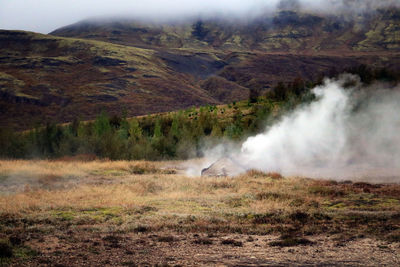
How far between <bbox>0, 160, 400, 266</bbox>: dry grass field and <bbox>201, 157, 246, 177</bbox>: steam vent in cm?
293

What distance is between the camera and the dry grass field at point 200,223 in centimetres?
1184

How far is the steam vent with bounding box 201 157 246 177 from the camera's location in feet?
102

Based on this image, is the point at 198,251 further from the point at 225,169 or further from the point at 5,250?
the point at 225,169

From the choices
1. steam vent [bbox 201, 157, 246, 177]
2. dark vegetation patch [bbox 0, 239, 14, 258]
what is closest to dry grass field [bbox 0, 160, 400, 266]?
dark vegetation patch [bbox 0, 239, 14, 258]

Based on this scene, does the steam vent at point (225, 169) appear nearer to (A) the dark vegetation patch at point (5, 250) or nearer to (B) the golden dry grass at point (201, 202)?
(B) the golden dry grass at point (201, 202)

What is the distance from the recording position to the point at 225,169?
104 feet

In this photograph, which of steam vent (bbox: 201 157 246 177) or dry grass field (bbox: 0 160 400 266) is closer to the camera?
dry grass field (bbox: 0 160 400 266)

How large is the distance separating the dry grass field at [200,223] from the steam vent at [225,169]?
2931 millimetres

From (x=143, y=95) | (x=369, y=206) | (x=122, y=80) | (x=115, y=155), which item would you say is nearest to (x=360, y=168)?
(x=369, y=206)

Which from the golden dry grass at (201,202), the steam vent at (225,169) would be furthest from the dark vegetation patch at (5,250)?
the steam vent at (225,169)

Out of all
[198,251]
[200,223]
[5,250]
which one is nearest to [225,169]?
[200,223]

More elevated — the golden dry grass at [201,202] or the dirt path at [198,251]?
the dirt path at [198,251]

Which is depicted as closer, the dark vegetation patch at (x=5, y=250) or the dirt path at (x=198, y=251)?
the dirt path at (x=198, y=251)

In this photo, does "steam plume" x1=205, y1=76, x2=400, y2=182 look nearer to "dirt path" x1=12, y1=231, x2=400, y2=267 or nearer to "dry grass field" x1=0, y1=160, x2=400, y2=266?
"dry grass field" x1=0, y1=160, x2=400, y2=266
